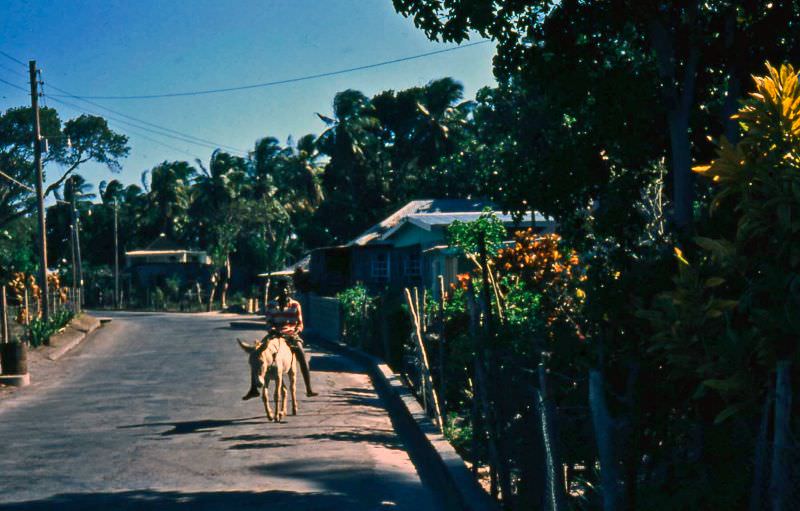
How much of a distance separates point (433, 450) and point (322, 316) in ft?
84.4

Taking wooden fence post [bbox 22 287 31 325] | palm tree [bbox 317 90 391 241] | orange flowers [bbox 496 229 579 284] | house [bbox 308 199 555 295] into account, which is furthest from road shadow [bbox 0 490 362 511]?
palm tree [bbox 317 90 391 241]

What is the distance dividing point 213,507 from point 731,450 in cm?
506

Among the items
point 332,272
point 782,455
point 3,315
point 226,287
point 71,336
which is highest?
point 332,272

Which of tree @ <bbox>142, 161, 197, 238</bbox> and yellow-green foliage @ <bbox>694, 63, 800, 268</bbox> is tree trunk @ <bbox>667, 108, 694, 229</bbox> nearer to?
yellow-green foliage @ <bbox>694, 63, 800, 268</bbox>

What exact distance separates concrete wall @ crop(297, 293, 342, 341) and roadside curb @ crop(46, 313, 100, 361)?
27.0 feet

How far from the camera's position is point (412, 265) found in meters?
42.3

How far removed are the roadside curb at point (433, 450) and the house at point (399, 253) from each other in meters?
11.0

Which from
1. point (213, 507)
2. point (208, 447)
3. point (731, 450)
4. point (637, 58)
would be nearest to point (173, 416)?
point (208, 447)

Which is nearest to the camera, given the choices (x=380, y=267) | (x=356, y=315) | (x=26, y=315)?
(x=356, y=315)

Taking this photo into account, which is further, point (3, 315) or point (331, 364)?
point (331, 364)

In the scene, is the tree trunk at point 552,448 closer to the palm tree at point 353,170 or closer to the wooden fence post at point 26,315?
the wooden fence post at point 26,315

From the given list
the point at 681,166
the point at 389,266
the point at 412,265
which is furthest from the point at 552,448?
the point at 389,266

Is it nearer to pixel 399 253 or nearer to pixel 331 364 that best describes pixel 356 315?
pixel 331 364

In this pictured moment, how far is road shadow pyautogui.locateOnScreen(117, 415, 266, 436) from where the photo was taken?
43.0ft
